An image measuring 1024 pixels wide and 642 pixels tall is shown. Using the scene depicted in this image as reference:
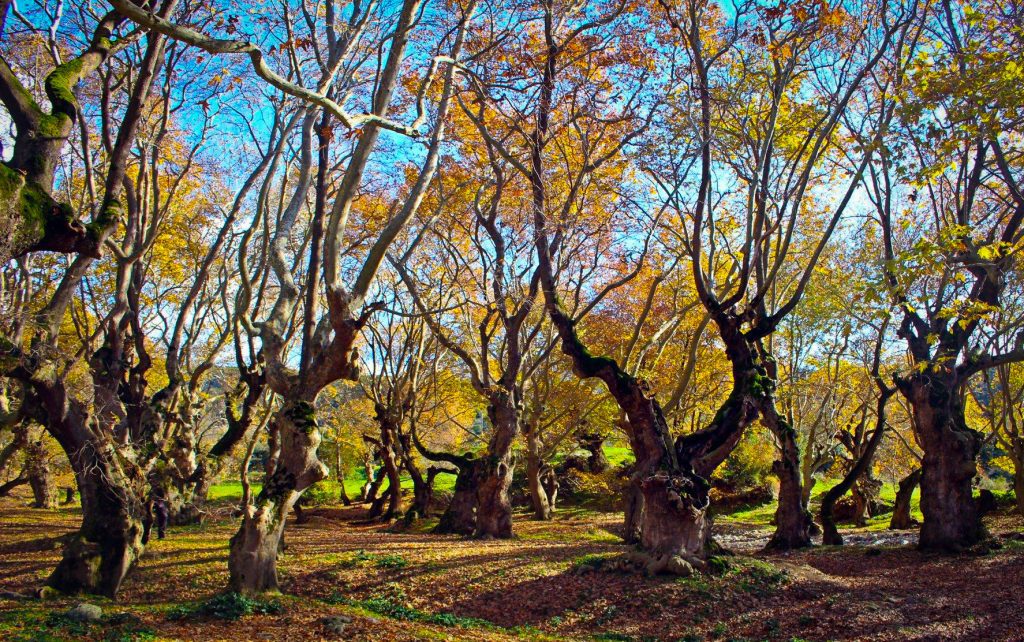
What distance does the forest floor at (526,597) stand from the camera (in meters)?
7.62

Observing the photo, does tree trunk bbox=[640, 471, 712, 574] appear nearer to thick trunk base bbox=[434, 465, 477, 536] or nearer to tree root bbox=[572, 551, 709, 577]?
tree root bbox=[572, 551, 709, 577]

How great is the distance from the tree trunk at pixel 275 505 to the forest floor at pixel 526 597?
21.1 inches

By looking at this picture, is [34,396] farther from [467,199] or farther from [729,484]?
[729,484]

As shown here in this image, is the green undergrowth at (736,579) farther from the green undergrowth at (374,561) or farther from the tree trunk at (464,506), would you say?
the tree trunk at (464,506)

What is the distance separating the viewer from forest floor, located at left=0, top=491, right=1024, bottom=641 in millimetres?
7625

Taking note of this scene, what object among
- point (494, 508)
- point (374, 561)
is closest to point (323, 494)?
point (494, 508)

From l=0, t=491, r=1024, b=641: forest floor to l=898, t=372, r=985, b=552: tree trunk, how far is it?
1.57 ft

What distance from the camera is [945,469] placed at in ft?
44.3

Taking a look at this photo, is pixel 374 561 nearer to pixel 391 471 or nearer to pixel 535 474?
pixel 535 474

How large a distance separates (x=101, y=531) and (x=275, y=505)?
2.64 metres

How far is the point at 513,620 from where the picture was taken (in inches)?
375

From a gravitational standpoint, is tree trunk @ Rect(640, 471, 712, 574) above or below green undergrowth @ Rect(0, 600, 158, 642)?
above

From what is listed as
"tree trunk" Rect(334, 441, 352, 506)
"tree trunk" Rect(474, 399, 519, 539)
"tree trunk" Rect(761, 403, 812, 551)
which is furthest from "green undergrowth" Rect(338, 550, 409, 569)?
"tree trunk" Rect(334, 441, 352, 506)

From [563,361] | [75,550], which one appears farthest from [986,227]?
[75,550]
